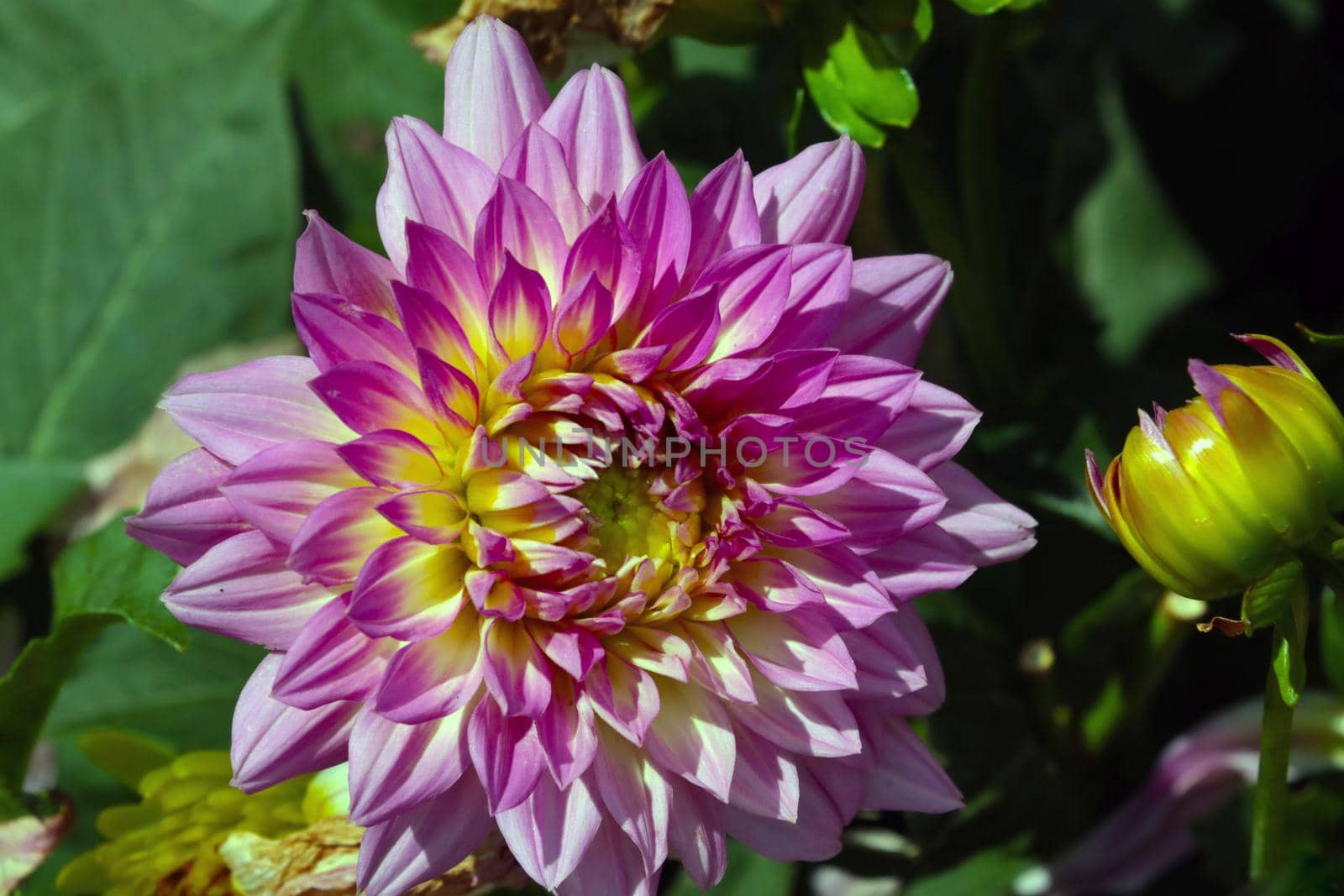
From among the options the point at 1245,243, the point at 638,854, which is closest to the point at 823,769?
the point at 638,854

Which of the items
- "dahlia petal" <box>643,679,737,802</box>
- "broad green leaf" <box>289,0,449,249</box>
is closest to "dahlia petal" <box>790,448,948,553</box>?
"dahlia petal" <box>643,679,737,802</box>

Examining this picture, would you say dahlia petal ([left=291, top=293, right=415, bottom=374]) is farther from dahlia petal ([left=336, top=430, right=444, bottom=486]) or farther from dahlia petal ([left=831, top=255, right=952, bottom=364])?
dahlia petal ([left=831, top=255, right=952, bottom=364])

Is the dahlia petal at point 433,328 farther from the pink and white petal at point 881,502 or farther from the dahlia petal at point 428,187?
the pink and white petal at point 881,502

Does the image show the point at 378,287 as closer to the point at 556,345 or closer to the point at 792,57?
the point at 556,345

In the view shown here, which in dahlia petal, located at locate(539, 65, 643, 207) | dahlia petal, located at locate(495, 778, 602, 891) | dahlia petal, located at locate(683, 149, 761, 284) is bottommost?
dahlia petal, located at locate(495, 778, 602, 891)

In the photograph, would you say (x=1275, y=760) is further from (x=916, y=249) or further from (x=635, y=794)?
(x=916, y=249)

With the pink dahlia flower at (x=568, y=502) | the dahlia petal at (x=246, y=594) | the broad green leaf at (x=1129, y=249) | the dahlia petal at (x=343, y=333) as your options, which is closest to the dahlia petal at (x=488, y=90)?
the pink dahlia flower at (x=568, y=502)

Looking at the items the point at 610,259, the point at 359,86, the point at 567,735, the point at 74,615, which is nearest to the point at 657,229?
the point at 610,259
